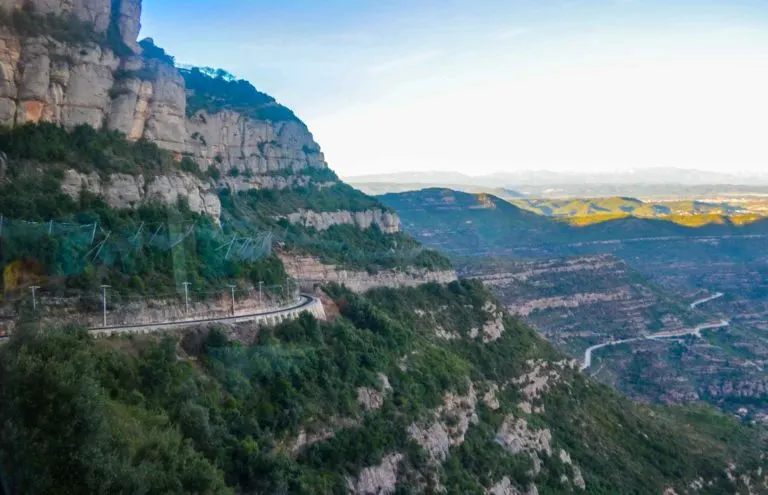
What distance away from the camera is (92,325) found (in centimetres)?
3431

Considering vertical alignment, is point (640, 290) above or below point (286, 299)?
below

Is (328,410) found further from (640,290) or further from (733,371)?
(640,290)

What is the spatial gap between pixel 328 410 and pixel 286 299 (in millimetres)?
11006

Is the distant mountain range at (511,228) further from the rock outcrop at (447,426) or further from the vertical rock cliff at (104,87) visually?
the rock outcrop at (447,426)

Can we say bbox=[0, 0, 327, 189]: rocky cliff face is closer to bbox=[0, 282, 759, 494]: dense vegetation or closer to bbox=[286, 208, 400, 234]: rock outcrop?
bbox=[286, 208, 400, 234]: rock outcrop

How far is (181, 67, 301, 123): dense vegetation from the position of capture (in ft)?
236

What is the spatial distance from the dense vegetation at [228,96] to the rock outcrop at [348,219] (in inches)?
445

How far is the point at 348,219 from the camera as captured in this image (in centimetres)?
7319

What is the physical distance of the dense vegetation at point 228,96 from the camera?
71875mm

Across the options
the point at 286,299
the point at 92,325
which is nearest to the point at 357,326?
the point at 286,299

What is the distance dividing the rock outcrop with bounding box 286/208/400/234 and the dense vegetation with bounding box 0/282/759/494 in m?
10.5

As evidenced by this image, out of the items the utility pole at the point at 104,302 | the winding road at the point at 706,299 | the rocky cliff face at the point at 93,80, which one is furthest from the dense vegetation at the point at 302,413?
the winding road at the point at 706,299

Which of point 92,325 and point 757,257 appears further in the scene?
point 757,257

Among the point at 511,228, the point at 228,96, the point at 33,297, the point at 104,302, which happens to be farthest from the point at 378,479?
the point at 511,228
